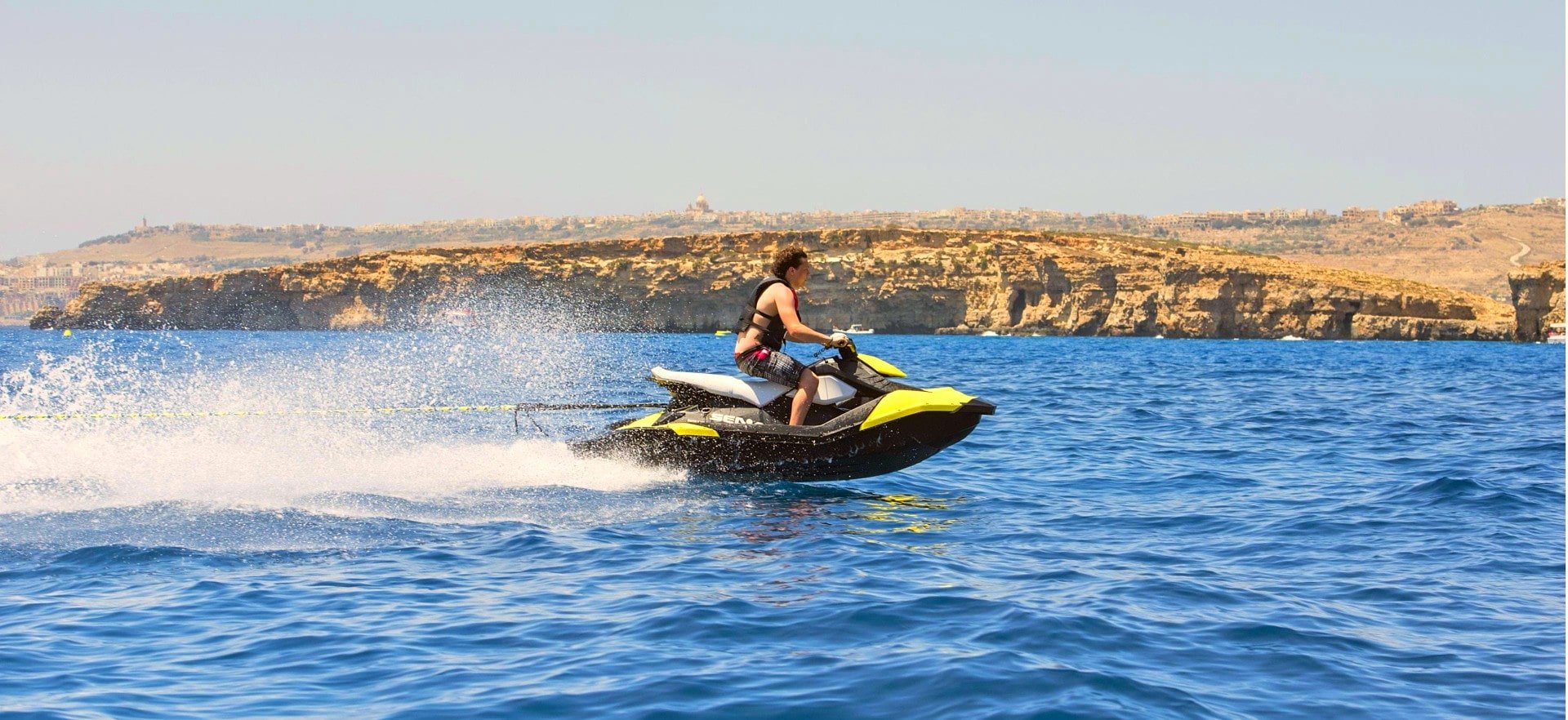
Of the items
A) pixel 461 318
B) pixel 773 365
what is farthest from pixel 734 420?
pixel 461 318

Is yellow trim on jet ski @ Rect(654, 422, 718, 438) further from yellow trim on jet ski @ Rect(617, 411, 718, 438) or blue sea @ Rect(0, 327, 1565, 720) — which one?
blue sea @ Rect(0, 327, 1565, 720)

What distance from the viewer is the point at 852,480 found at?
1216cm

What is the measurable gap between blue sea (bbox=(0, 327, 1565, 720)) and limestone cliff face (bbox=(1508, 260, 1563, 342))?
2729 inches

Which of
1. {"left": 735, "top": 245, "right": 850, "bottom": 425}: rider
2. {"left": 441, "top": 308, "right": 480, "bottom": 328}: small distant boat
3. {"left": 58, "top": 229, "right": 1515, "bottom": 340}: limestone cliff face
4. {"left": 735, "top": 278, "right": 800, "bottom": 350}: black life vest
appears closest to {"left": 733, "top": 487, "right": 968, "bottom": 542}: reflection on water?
{"left": 735, "top": 245, "right": 850, "bottom": 425}: rider

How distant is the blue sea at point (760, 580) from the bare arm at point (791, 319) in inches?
51.9

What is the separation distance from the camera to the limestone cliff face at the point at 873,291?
8962cm

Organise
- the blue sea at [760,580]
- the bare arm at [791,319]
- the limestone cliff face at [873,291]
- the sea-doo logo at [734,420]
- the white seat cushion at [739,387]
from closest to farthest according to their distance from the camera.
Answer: the blue sea at [760,580] → the bare arm at [791,319] → the sea-doo logo at [734,420] → the white seat cushion at [739,387] → the limestone cliff face at [873,291]

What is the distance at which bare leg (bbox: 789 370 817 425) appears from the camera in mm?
11141

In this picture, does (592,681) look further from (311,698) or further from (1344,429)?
(1344,429)

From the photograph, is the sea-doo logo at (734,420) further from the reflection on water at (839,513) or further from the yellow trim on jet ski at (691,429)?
the reflection on water at (839,513)

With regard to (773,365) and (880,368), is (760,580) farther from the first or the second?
(880,368)

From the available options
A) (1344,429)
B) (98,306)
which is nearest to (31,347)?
(98,306)

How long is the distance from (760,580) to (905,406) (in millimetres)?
3615

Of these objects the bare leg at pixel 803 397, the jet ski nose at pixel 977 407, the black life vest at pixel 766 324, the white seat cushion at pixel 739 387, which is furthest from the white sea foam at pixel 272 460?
the jet ski nose at pixel 977 407
